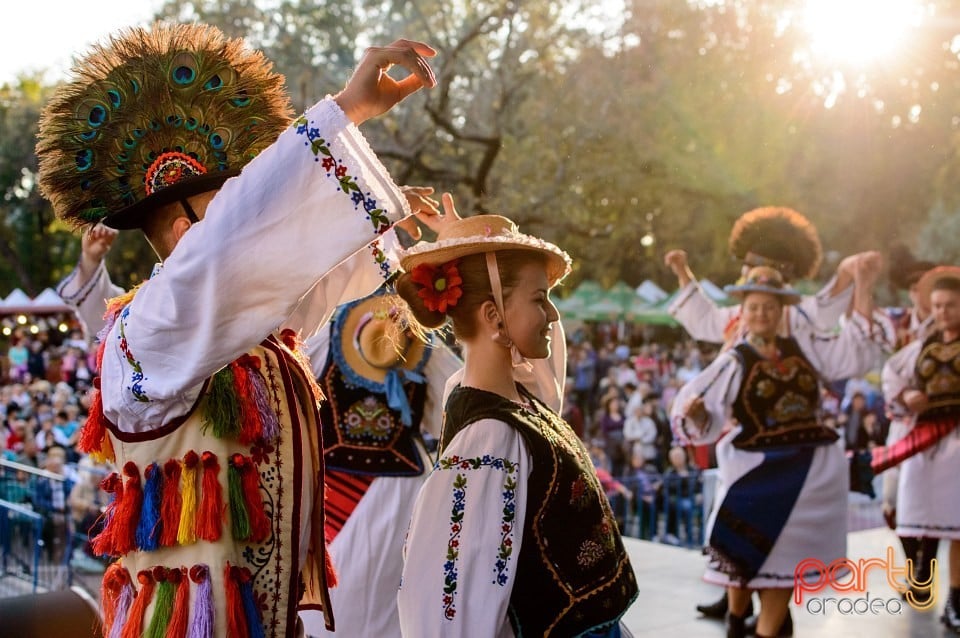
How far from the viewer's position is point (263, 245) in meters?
1.71

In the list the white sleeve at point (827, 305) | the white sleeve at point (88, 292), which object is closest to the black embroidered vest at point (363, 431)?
the white sleeve at point (88, 292)

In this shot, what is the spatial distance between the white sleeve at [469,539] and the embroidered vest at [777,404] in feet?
11.3

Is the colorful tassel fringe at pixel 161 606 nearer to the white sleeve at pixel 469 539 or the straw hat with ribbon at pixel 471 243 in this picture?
the white sleeve at pixel 469 539

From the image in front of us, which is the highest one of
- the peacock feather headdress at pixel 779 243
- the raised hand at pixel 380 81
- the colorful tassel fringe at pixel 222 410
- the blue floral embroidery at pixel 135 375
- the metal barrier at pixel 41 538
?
the peacock feather headdress at pixel 779 243

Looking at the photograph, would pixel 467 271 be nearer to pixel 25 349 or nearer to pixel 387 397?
pixel 387 397

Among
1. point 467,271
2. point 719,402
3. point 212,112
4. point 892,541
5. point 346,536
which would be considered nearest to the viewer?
point 212,112

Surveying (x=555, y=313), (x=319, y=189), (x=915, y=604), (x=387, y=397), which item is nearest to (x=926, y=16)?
(x=915, y=604)

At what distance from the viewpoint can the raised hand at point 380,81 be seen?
71.3 inches

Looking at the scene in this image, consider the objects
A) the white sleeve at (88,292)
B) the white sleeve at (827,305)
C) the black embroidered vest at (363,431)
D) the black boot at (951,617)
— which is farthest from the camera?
the white sleeve at (827,305)

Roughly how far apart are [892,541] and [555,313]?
6656 millimetres

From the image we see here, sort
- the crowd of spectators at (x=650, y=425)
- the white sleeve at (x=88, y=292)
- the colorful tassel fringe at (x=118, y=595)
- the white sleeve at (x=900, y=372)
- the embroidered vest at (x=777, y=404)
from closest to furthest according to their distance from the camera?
1. the colorful tassel fringe at (x=118, y=595)
2. the white sleeve at (x=88, y=292)
3. the embroidered vest at (x=777, y=404)
4. the white sleeve at (x=900, y=372)
5. the crowd of spectators at (x=650, y=425)

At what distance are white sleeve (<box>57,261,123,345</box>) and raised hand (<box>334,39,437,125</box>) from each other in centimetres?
224

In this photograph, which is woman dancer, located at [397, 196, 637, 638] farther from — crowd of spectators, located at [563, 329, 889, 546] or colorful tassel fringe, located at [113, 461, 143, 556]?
crowd of spectators, located at [563, 329, 889, 546]

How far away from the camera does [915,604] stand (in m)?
6.45
